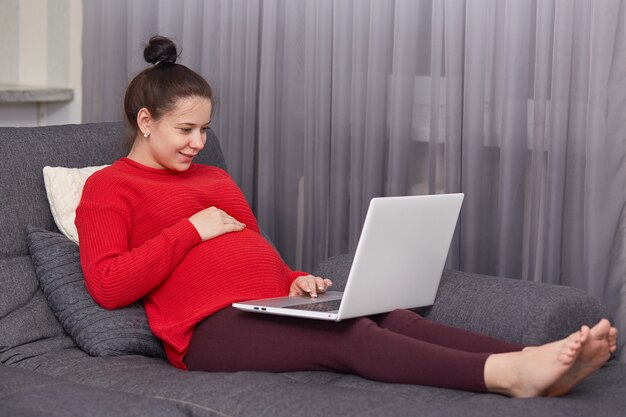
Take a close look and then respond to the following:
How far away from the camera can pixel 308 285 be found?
216 centimetres

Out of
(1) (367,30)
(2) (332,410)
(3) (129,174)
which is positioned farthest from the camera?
(1) (367,30)

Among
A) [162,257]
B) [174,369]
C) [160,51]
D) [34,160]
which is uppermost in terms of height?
[160,51]

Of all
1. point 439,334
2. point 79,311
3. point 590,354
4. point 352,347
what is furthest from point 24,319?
point 590,354

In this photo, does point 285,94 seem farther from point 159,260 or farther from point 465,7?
point 159,260

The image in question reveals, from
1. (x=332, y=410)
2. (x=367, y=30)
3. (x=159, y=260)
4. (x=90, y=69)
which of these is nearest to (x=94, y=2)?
(x=90, y=69)

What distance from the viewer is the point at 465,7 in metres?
2.60

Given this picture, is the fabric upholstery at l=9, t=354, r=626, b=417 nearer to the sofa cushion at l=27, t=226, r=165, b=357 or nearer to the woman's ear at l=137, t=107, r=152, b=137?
the sofa cushion at l=27, t=226, r=165, b=357

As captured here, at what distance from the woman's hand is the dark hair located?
1.47 feet

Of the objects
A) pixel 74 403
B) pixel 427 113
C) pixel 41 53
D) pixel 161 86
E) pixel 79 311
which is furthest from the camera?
pixel 41 53

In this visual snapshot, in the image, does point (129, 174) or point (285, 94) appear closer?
point (129, 174)

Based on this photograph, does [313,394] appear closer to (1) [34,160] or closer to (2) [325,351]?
(2) [325,351]

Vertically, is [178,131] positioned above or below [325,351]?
above

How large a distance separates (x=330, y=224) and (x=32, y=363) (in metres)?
1.09

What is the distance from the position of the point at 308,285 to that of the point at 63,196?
0.58 meters
